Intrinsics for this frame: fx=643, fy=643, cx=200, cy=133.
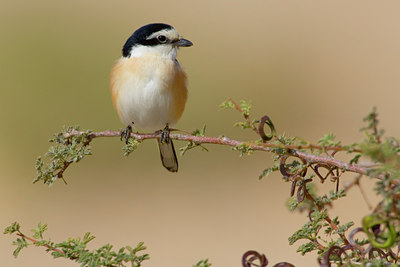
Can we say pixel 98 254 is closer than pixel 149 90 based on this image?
Yes

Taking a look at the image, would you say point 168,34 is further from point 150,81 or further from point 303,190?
point 303,190

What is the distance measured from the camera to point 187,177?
8125 mm

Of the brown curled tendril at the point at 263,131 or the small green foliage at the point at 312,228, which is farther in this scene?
the small green foliage at the point at 312,228

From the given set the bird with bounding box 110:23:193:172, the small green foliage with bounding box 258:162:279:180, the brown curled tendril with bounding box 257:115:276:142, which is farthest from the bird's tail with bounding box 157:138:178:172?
the brown curled tendril with bounding box 257:115:276:142

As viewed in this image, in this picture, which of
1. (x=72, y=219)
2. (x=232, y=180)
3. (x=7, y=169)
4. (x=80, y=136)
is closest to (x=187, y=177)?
(x=232, y=180)

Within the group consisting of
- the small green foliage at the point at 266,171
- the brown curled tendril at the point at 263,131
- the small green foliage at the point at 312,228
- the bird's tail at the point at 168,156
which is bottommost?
the small green foliage at the point at 312,228

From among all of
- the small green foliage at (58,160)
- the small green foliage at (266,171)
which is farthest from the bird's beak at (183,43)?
the small green foliage at (266,171)

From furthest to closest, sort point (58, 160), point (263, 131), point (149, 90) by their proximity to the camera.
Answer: point (149, 90) < point (58, 160) < point (263, 131)

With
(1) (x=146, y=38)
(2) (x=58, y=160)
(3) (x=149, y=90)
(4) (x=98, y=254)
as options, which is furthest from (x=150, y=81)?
(4) (x=98, y=254)

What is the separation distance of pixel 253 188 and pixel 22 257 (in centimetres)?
292

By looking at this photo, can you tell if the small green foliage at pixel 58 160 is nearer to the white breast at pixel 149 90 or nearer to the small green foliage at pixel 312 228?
the small green foliage at pixel 312 228

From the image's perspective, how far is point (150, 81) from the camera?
13.1 feet

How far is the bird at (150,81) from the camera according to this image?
4.01m

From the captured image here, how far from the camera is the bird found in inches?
158
